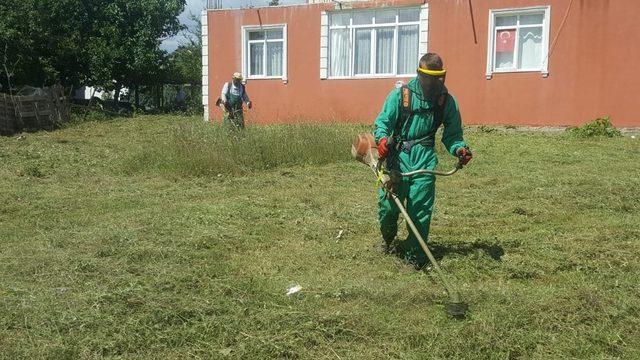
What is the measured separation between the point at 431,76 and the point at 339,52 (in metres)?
13.1

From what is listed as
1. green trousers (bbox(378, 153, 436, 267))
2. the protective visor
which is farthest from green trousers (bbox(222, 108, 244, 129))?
the protective visor

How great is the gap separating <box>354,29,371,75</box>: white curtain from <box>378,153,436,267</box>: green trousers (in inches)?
496

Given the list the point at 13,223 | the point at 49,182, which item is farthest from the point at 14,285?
the point at 49,182

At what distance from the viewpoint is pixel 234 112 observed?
11.2m

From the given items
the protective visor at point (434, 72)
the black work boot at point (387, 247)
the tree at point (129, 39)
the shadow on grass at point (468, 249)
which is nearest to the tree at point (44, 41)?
the tree at point (129, 39)

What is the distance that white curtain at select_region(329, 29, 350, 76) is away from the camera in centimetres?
1733

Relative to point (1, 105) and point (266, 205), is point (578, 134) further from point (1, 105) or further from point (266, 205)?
point (1, 105)

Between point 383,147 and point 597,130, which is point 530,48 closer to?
point 597,130

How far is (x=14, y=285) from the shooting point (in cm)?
446

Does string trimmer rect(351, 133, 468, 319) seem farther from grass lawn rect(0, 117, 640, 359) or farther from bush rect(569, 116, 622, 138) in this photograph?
bush rect(569, 116, 622, 138)

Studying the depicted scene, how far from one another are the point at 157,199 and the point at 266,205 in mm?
1504

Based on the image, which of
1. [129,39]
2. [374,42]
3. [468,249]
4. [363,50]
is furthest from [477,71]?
[129,39]

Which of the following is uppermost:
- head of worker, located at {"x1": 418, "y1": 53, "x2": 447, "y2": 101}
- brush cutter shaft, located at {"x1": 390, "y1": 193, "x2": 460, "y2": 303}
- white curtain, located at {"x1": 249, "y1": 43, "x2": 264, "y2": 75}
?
white curtain, located at {"x1": 249, "y1": 43, "x2": 264, "y2": 75}

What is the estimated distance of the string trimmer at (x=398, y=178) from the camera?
399 cm
